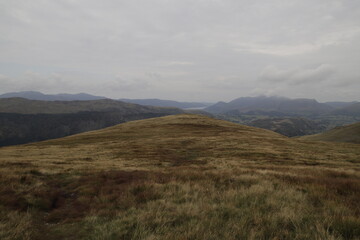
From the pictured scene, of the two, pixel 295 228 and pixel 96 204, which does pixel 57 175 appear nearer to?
pixel 96 204

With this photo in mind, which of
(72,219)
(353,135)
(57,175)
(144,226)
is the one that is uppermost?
(144,226)

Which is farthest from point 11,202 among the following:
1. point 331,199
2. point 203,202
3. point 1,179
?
point 331,199

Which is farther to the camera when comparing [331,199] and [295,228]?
[331,199]

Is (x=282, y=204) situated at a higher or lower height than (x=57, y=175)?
higher

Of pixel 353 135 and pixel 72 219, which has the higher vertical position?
pixel 72 219

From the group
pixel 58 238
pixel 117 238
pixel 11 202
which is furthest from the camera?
pixel 11 202

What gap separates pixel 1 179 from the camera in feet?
34.7

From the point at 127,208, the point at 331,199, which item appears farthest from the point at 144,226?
the point at 331,199

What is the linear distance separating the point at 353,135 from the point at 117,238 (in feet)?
349

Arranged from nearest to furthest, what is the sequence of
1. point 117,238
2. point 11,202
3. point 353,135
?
point 117,238
point 11,202
point 353,135

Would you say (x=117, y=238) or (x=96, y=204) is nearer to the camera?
(x=117, y=238)

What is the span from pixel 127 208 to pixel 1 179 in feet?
27.7

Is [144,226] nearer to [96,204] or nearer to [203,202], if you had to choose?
[203,202]

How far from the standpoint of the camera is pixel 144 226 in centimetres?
564
